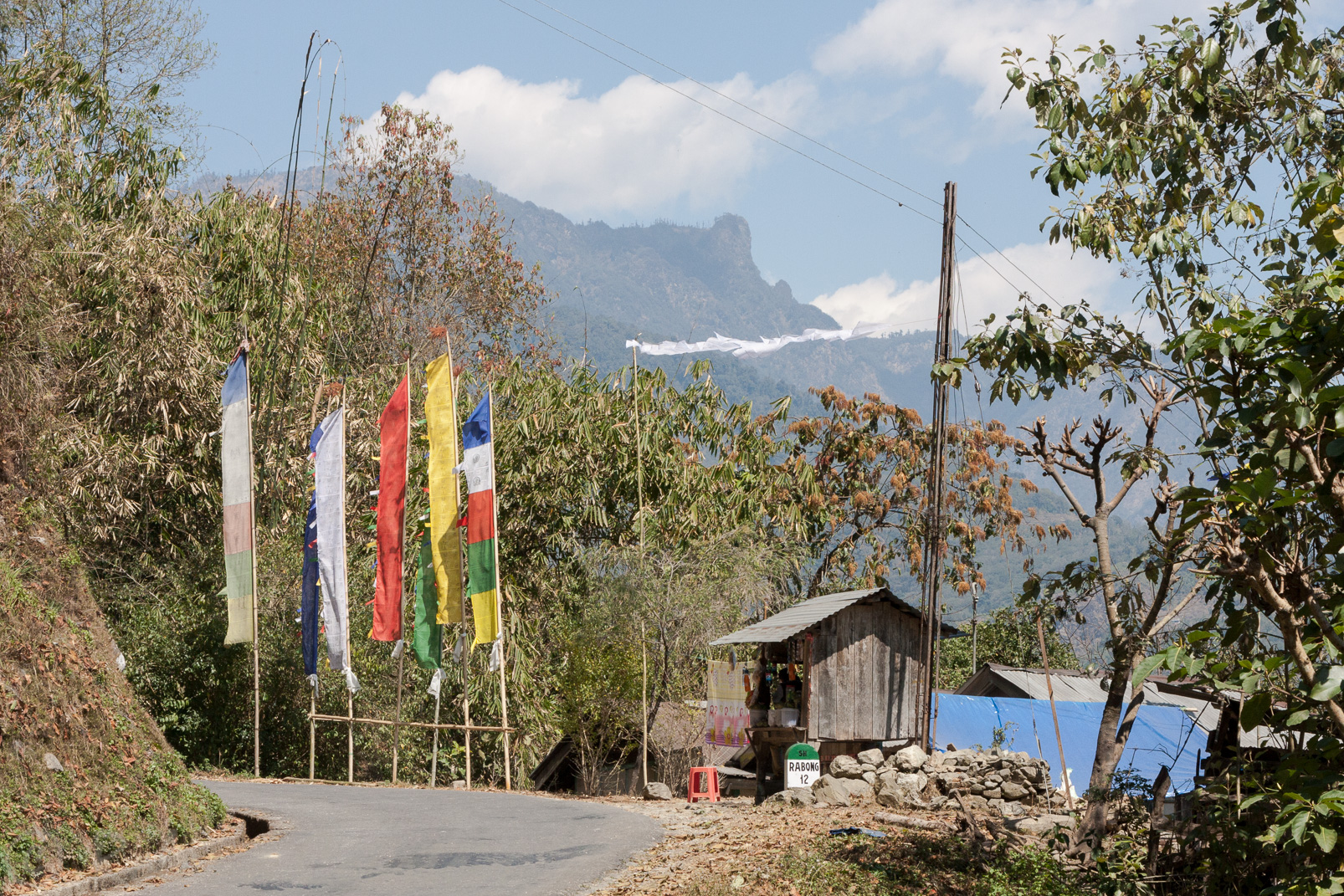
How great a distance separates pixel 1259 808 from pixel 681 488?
18664 mm

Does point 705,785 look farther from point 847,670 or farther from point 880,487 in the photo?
point 880,487

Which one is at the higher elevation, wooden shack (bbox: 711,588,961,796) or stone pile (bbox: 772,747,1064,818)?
wooden shack (bbox: 711,588,961,796)

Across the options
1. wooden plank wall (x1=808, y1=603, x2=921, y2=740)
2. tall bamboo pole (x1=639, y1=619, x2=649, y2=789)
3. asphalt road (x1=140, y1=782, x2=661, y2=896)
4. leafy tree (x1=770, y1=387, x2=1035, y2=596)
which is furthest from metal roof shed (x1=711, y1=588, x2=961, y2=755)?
leafy tree (x1=770, y1=387, x2=1035, y2=596)

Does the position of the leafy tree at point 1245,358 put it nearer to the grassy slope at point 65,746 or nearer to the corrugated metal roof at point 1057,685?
the grassy slope at point 65,746

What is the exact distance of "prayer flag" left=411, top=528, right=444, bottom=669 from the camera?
19250mm

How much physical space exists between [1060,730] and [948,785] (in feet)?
38.3

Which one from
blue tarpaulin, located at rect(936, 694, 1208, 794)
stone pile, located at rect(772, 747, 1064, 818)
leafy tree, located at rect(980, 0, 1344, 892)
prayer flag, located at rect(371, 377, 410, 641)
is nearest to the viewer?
leafy tree, located at rect(980, 0, 1344, 892)

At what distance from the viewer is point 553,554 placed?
26.3 metres

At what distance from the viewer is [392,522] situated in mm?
19500

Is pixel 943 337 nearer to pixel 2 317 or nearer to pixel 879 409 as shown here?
pixel 2 317

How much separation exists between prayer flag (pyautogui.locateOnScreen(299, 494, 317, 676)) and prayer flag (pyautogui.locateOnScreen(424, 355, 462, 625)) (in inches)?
92.7

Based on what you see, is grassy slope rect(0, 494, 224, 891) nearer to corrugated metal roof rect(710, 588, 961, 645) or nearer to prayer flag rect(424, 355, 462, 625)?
prayer flag rect(424, 355, 462, 625)

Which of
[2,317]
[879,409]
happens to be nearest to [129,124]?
[2,317]

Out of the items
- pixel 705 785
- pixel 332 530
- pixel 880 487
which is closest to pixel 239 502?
pixel 332 530
